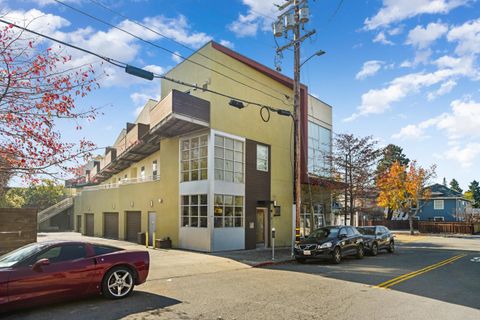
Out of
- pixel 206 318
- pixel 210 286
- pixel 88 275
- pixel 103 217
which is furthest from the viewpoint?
pixel 103 217

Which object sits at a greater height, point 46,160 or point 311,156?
point 311,156

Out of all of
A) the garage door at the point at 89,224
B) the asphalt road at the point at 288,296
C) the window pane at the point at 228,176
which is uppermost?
the window pane at the point at 228,176

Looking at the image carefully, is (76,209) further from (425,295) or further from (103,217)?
(425,295)

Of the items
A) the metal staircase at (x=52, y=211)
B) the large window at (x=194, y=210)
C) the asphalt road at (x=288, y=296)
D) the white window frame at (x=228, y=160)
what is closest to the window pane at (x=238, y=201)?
the white window frame at (x=228, y=160)

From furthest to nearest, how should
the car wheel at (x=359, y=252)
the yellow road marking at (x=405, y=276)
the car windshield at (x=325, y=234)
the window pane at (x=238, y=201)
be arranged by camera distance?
the window pane at (x=238, y=201), the car wheel at (x=359, y=252), the car windshield at (x=325, y=234), the yellow road marking at (x=405, y=276)

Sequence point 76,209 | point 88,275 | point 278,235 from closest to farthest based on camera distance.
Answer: point 88,275, point 278,235, point 76,209

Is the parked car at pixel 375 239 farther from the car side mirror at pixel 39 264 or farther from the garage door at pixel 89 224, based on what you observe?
the garage door at pixel 89 224

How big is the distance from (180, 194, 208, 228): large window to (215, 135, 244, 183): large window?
4.99ft

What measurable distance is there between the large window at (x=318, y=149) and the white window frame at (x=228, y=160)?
9.06m

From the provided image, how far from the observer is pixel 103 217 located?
31.3m

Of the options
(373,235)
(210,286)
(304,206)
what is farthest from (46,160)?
(304,206)

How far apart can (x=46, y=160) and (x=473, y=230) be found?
4719 cm

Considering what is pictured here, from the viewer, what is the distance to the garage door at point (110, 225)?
2961cm

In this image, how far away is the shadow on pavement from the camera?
6680 millimetres
